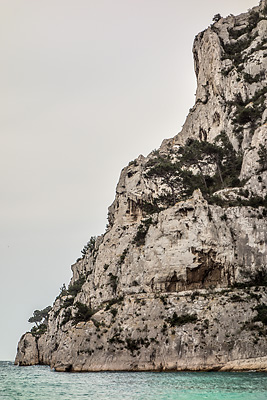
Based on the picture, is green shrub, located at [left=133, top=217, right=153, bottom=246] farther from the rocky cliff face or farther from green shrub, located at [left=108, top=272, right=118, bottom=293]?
green shrub, located at [left=108, top=272, right=118, bottom=293]

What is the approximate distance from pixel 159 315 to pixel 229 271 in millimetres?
8798

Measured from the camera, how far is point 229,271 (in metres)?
48.5

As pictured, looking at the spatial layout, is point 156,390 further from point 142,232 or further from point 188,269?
point 142,232

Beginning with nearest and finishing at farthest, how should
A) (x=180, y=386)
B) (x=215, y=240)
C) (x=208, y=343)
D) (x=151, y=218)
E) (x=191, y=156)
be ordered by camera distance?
(x=180, y=386), (x=208, y=343), (x=215, y=240), (x=151, y=218), (x=191, y=156)

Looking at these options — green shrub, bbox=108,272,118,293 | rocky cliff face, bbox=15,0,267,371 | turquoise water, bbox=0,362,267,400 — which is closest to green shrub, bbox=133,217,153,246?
rocky cliff face, bbox=15,0,267,371

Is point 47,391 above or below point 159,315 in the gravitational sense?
below

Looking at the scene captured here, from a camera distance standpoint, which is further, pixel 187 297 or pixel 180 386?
pixel 187 297

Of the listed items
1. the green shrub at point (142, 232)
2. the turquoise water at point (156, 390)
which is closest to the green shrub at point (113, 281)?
the green shrub at point (142, 232)

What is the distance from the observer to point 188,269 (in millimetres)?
49594

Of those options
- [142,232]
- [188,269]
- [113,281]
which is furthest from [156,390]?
[113,281]

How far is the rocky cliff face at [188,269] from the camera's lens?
1716 inches

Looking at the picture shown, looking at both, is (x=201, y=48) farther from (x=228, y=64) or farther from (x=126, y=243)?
(x=126, y=243)

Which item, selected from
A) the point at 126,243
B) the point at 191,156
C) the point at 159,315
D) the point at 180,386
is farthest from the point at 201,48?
the point at 180,386

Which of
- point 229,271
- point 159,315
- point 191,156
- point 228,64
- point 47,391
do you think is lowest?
point 47,391
